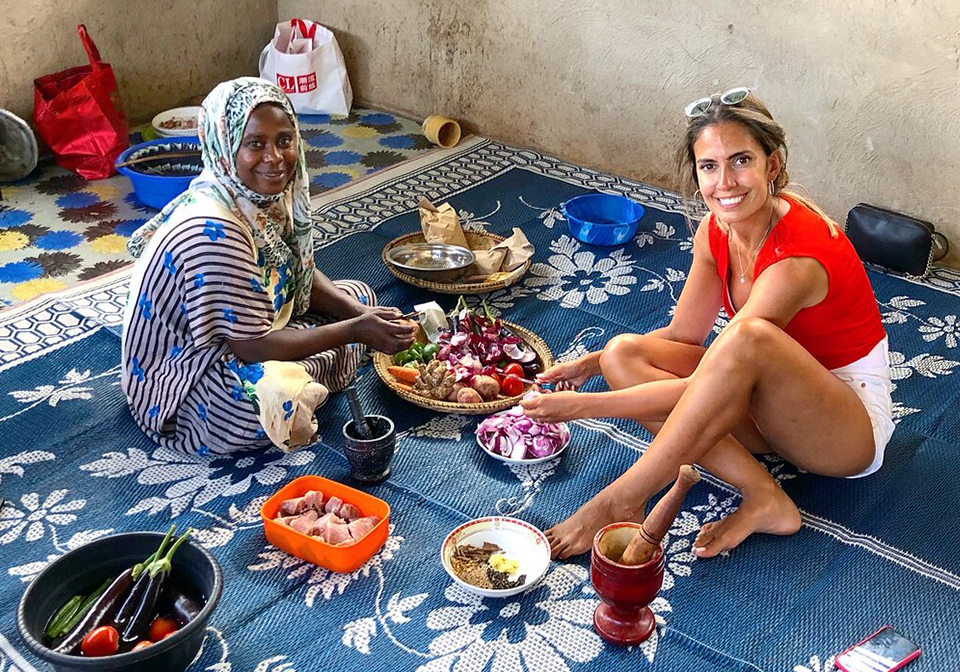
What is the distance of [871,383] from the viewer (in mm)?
2434

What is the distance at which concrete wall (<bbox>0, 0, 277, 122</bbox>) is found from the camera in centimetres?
464

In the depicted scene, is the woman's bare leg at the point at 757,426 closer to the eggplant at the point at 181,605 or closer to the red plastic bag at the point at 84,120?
the eggplant at the point at 181,605

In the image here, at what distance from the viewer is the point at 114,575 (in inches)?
81.5

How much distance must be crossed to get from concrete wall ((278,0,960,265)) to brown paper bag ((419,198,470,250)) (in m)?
1.29

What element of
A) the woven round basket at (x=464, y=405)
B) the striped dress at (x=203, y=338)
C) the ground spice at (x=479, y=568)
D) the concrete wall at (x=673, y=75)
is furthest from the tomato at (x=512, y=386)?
the concrete wall at (x=673, y=75)

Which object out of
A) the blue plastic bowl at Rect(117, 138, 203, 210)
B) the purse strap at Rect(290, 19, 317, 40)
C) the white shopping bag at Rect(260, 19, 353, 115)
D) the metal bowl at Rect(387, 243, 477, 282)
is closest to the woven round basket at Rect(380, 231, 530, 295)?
the metal bowl at Rect(387, 243, 477, 282)

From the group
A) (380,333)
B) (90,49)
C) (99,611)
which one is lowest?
(99,611)

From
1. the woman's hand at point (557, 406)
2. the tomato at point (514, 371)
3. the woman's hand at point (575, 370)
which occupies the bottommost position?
the tomato at point (514, 371)

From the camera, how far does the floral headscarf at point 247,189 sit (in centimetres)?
253

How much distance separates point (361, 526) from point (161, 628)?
0.52 metres

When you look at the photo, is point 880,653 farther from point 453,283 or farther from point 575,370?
point 453,283

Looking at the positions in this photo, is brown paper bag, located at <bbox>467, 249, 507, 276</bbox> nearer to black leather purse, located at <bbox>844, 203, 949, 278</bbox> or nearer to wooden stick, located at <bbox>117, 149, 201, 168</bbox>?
black leather purse, located at <bbox>844, 203, 949, 278</bbox>

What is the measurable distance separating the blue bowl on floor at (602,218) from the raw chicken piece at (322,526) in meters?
1.96

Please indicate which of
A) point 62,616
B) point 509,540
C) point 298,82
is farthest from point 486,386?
point 298,82
